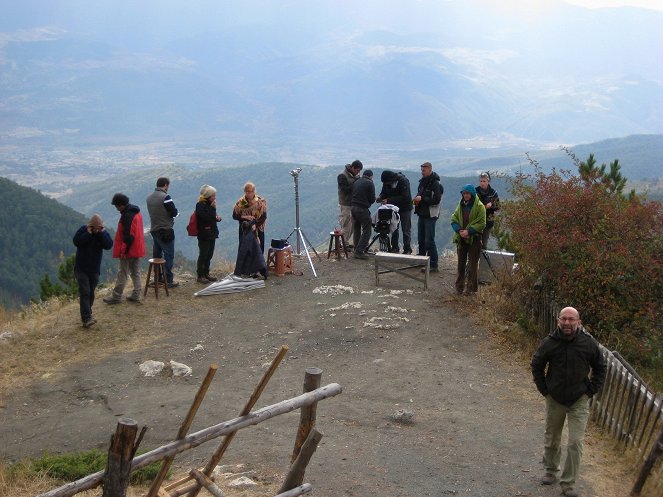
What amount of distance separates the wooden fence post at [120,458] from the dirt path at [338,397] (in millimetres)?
2169

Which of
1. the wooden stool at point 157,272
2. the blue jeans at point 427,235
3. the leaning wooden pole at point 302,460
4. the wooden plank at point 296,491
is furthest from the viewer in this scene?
the blue jeans at point 427,235

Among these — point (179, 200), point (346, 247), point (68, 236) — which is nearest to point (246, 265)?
point (346, 247)

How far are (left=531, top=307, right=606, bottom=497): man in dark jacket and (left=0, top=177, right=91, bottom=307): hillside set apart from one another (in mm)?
59473

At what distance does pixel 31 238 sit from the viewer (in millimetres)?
65312

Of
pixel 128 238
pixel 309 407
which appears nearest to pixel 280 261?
pixel 128 238

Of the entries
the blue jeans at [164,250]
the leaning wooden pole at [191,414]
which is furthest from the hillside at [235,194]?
the leaning wooden pole at [191,414]

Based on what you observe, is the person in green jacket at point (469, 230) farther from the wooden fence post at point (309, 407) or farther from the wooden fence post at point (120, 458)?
the wooden fence post at point (120, 458)

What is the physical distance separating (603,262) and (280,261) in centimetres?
628

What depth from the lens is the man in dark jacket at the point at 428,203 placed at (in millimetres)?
14281

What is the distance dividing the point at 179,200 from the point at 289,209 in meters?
27.1

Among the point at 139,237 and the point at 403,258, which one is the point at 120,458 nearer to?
the point at 139,237

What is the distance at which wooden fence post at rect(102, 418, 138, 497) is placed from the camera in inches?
187

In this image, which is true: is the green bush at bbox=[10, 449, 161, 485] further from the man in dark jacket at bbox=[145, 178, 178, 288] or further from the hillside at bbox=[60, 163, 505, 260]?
the hillside at bbox=[60, 163, 505, 260]

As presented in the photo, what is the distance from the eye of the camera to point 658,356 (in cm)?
1084
